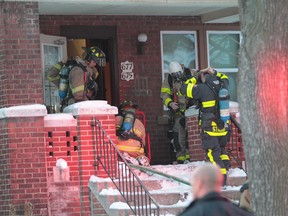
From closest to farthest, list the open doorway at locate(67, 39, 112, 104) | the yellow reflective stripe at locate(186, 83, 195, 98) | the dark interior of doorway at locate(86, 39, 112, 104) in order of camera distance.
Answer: the yellow reflective stripe at locate(186, 83, 195, 98) < the open doorway at locate(67, 39, 112, 104) < the dark interior of doorway at locate(86, 39, 112, 104)

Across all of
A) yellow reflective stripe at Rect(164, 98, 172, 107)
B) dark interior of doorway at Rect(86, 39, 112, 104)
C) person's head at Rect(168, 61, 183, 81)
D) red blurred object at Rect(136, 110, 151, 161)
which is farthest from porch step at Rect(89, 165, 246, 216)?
dark interior of doorway at Rect(86, 39, 112, 104)

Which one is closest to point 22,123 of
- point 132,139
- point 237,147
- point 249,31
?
point 132,139

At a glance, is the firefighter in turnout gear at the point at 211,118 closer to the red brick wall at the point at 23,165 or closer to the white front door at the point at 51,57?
the red brick wall at the point at 23,165

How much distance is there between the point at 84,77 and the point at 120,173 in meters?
1.77

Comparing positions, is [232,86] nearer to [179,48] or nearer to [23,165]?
[179,48]

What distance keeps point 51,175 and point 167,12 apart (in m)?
4.56

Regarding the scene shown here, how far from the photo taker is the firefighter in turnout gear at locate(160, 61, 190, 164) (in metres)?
15.7

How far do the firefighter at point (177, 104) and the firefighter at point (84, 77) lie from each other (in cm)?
127

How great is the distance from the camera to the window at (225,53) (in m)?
17.7

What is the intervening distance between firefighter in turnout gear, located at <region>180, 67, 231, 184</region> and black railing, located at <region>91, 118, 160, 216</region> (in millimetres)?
1169

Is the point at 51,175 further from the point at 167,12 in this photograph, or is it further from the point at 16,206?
the point at 167,12

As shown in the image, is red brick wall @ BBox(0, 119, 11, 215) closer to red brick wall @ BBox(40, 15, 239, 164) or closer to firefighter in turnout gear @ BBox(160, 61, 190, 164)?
firefighter in turnout gear @ BBox(160, 61, 190, 164)

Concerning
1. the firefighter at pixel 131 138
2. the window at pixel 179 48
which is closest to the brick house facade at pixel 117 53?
the window at pixel 179 48

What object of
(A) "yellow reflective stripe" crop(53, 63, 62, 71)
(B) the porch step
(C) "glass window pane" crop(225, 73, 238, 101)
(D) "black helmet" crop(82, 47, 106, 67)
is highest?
(D) "black helmet" crop(82, 47, 106, 67)
